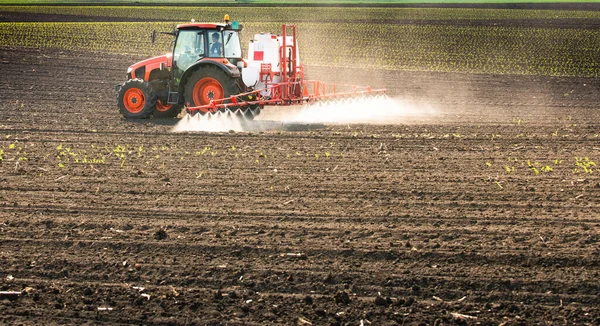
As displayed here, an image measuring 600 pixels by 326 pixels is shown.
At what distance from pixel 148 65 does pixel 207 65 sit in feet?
6.04

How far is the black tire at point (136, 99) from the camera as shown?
15.3 meters

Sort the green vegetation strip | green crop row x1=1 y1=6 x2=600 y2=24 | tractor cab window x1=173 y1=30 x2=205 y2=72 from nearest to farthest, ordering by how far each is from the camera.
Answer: tractor cab window x1=173 y1=30 x2=205 y2=72 → the green vegetation strip → green crop row x1=1 y1=6 x2=600 y2=24

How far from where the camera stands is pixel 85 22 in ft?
148

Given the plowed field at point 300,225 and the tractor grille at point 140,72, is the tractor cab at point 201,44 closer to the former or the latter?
the tractor grille at point 140,72

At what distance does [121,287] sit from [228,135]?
291 inches

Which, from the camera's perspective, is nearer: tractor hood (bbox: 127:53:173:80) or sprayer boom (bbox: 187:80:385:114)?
sprayer boom (bbox: 187:80:385:114)

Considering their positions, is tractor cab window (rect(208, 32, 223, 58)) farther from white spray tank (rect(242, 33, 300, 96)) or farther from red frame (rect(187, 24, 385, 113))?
red frame (rect(187, 24, 385, 113))

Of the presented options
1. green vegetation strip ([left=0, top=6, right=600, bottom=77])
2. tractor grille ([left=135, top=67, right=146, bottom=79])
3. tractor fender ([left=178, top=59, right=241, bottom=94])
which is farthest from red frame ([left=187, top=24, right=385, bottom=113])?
green vegetation strip ([left=0, top=6, right=600, bottom=77])

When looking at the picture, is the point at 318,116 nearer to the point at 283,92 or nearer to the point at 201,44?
the point at 283,92

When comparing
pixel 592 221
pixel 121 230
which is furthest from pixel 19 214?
pixel 592 221

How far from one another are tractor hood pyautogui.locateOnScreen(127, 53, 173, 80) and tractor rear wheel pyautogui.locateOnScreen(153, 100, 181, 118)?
65cm

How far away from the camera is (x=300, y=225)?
287 inches

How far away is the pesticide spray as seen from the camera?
1432cm

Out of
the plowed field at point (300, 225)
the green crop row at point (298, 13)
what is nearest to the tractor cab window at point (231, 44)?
the plowed field at point (300, 225)
